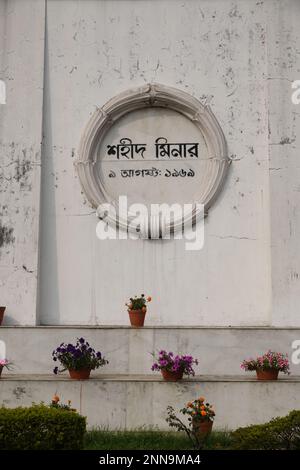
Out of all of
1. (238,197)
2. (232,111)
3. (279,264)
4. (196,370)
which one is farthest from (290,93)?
(196,370)

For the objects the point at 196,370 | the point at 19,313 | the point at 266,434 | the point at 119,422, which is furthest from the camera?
the point at 19,313

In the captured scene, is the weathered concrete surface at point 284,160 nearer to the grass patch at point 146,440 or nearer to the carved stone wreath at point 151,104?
the carved stone wreath at point 151,104

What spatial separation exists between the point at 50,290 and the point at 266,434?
496cm

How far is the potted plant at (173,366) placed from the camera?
8.99 meters

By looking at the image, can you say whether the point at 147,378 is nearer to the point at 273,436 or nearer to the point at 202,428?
the point at 202,428

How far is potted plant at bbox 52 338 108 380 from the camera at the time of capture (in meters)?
9.13

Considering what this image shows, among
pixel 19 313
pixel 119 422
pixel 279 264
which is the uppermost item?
pixel 279 264

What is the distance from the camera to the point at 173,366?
899 cm

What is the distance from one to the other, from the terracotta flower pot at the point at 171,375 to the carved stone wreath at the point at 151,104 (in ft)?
7.85

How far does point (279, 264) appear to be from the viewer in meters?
10.4

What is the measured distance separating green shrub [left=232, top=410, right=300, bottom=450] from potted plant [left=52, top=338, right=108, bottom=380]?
2.69m

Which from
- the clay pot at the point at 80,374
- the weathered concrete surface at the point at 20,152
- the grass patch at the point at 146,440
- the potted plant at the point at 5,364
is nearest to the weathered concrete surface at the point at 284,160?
the grass patch at the point at 146,440

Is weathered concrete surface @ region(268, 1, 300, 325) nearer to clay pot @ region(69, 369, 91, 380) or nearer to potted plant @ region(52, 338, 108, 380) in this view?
potted plant @ region(52, 338, 108, 380)

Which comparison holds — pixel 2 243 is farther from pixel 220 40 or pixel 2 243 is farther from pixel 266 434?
pixel 266 434
